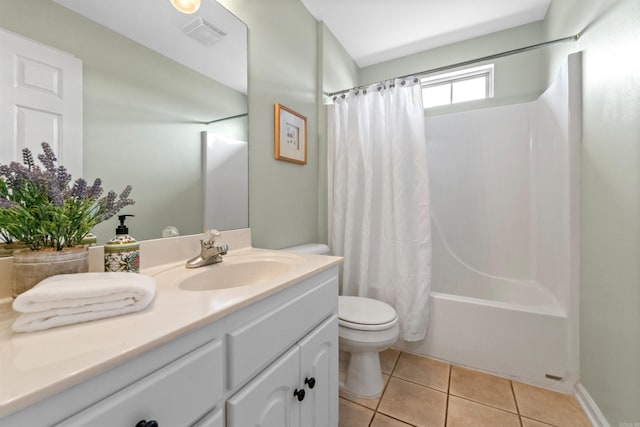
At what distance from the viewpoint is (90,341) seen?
0.44m

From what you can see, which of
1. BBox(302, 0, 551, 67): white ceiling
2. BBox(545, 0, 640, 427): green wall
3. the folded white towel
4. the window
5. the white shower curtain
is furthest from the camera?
the window

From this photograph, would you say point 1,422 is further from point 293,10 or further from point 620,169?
point 293,10

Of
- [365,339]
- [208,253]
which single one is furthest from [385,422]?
[208,253]

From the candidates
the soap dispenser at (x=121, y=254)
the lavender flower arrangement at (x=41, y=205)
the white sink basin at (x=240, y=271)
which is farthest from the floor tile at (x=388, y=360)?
the lavender flower arrangement at (x=41, y=205)

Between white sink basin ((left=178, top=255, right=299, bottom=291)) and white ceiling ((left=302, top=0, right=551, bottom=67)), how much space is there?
1839 millimetres

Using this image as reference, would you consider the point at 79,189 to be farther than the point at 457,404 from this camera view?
No

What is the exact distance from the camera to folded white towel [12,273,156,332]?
0.46m

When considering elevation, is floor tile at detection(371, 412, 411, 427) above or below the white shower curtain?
below

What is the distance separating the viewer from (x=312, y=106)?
6.43 ft

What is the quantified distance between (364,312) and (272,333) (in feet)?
2.73

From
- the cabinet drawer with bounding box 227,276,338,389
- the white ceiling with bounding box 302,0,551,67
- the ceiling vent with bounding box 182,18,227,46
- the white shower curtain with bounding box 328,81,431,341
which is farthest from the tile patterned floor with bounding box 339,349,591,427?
the white ceiling with bounding box 302,0,551,67

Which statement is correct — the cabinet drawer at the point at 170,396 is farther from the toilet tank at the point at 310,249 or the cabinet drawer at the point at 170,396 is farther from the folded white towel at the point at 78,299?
the toilet tank at the point at 310,249

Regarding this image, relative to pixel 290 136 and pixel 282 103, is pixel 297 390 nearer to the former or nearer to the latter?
pixel 290 136

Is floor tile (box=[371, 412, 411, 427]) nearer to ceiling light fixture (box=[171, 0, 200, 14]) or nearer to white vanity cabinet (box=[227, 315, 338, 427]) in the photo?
white vanity cabinet (box=[227, 315, 338, 427])
